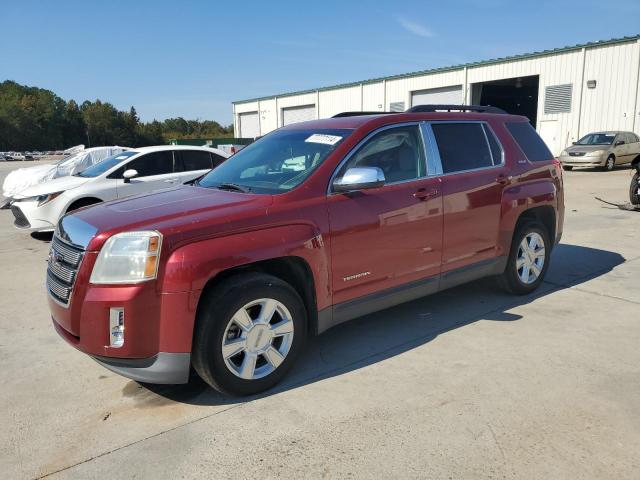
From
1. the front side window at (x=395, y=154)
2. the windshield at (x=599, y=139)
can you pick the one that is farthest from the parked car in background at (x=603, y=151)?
the front side window at (x=395, y=154)

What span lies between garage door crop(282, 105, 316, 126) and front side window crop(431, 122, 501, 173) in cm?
4006

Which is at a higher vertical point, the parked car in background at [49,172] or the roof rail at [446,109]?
the roof rail at [446,109]

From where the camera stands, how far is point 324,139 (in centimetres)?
405

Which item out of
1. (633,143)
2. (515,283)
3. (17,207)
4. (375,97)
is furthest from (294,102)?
(515,283)

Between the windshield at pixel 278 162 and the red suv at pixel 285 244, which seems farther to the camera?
the windshield at pixel 278 162

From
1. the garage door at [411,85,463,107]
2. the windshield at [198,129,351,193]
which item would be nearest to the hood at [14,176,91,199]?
the windshield at [198,129,351,193]

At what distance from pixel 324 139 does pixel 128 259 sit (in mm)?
1793

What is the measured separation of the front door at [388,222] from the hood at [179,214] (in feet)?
2.09

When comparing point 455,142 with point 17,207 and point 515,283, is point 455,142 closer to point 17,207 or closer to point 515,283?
point 515,283

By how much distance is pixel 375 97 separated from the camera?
38.4m

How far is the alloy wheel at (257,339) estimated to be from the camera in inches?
128

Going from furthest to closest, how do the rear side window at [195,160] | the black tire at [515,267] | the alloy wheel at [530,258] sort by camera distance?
the rear side window at [195,160] → the alloy wheel at [530,258] → the black tire at [515,267]

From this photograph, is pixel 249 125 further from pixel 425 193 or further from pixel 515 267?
pixel 425 193

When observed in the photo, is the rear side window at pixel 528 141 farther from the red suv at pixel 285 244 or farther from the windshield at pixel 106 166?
the windshield at pixel 106 166
